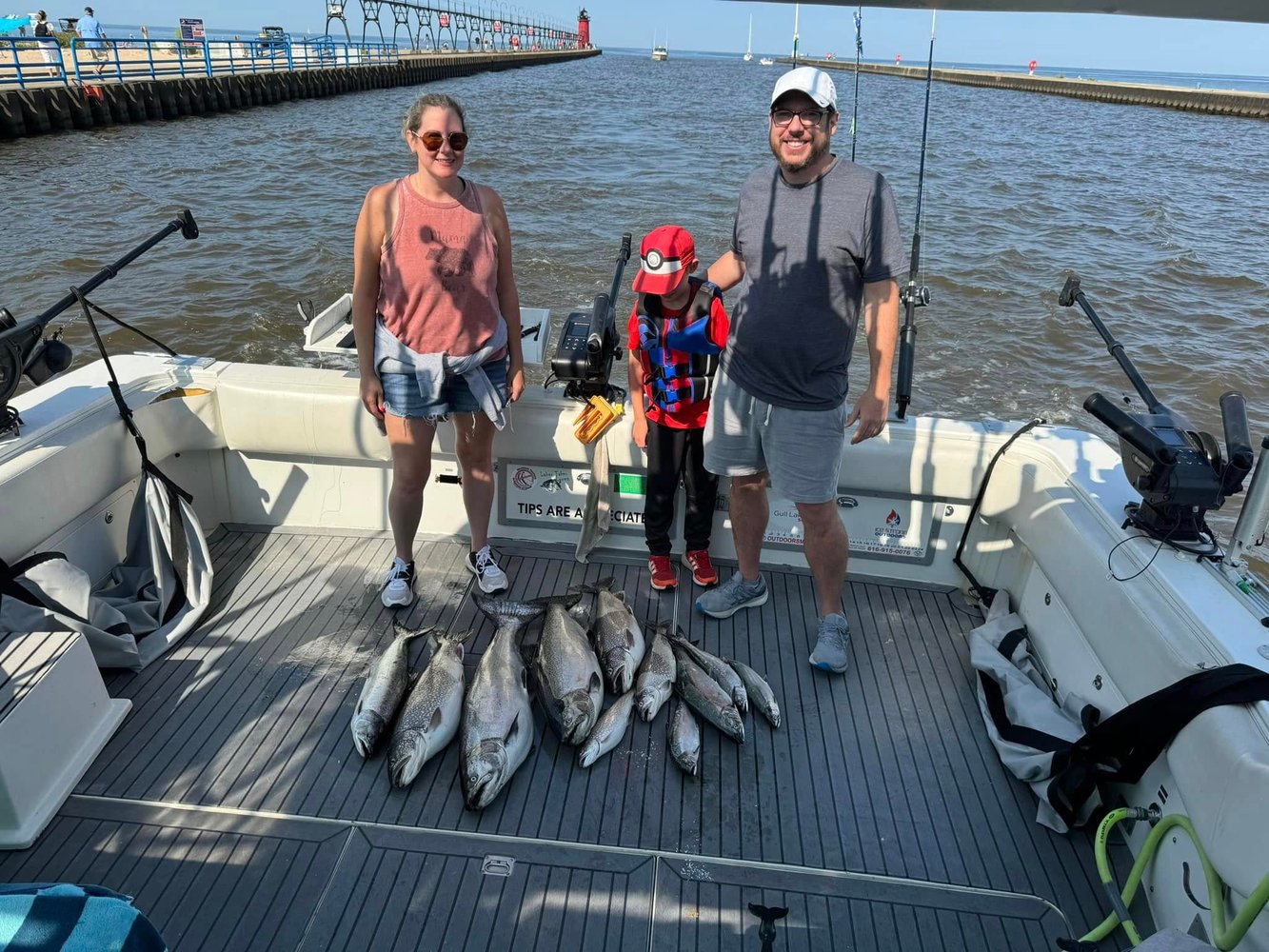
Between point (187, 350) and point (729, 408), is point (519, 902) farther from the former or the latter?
point (187, 350)

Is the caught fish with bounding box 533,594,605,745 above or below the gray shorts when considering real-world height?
below

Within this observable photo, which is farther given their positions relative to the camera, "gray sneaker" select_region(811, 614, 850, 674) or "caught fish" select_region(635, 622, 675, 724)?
"gray sneaker" select_region(811, 614, 850, 674)

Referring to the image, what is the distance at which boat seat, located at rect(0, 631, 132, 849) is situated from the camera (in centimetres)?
227

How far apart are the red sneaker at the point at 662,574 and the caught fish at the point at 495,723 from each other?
0.68 m

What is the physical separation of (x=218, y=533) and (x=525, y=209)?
415 inches

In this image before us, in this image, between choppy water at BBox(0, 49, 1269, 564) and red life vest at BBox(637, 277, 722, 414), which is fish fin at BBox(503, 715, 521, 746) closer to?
red life vest at BBox(637, 277, 722, 414)

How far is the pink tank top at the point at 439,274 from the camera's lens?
8.99ft

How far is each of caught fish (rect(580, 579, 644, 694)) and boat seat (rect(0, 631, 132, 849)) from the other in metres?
1.61

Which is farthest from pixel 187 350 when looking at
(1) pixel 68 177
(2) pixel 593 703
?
(1) pixel 68 177

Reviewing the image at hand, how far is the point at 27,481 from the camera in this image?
282cm

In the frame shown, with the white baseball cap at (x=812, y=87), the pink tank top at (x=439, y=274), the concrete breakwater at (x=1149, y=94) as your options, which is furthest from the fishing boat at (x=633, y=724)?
the concrete breakwater at (x=1149, y=94)

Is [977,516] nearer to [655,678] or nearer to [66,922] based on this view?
[655,678]

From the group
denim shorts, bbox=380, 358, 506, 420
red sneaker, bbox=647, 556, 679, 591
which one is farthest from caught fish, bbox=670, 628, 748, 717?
denim shorts, bbox=380, 358, 506, 420

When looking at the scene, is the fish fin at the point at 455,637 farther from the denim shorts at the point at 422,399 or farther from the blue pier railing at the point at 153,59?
the blue pier railing at the point at 153,59
